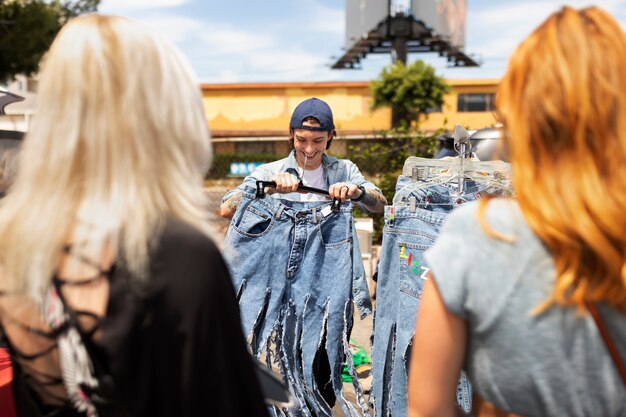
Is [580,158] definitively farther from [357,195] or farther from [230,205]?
[230,205]

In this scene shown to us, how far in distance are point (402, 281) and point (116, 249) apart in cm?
197

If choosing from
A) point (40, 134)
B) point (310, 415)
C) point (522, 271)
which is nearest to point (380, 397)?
point (310, 415)

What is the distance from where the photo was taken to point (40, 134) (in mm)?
1179

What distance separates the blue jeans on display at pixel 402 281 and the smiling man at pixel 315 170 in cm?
28

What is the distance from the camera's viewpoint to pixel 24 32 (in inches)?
549

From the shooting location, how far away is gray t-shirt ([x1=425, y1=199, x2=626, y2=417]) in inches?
46.7

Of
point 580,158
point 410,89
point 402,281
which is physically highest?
point 580,158

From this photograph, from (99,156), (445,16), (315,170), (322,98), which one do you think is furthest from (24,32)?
(445,16)

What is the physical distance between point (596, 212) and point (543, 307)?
0.19 m

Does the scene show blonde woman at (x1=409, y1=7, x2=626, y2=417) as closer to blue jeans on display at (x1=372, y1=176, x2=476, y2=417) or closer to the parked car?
blue jeans on display at (x1=372, y1=176, x2=476, y2=417)

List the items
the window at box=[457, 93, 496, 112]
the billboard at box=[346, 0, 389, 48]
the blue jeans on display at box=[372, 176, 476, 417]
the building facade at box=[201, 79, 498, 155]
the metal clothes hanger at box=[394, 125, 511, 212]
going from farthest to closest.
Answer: the billboard at box=[346, 0, 389, 48] < the window at box=[457, 93, 496, 112] < the building facade at box=[201, 79, 498, 155] < the metal clothes hanger at box=[394, 125, 511, 212] < the blue jeans on display at box=[372, 176, 476, 417]

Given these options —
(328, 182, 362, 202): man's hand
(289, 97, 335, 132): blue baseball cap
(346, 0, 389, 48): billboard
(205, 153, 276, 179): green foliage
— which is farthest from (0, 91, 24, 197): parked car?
(346, 0, 389, 48): billboard

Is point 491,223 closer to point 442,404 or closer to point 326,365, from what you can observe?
point 442,404

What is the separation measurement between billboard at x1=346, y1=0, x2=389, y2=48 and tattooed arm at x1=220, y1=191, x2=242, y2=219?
1360 inches
